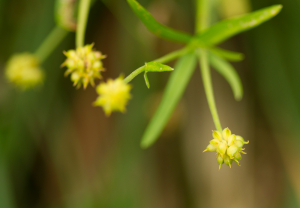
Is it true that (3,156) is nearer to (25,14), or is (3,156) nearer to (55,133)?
(55,133)

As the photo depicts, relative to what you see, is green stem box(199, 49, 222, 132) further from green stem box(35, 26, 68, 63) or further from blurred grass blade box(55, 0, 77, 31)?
green stem box(35, 26, 68, 63)

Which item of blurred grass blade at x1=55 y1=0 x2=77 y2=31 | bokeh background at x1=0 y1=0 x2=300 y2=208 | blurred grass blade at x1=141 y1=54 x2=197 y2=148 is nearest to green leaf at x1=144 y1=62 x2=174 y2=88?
blurred grass blade at x1=141 y1=54 x2=197 y2=148

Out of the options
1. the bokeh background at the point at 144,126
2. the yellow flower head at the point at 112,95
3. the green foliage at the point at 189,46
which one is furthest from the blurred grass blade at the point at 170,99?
the bokeh background at the point at 144,126

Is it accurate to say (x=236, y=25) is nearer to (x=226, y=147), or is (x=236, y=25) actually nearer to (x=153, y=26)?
(x=153, y=26)

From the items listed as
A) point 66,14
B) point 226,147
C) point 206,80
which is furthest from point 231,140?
point 66,14

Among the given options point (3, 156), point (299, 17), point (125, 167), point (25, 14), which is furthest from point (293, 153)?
point (25, 14)

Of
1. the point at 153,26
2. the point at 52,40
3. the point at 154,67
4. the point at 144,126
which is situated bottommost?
the point at 154,67
